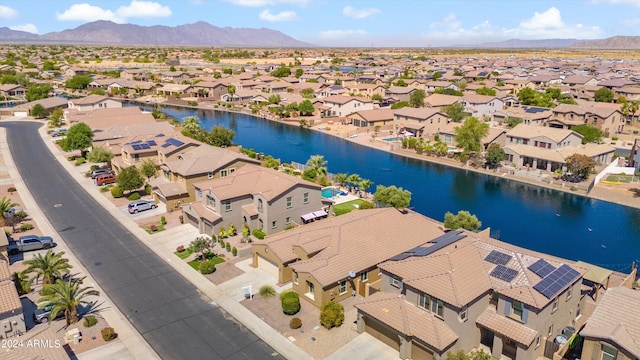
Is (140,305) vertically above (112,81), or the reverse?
(112,81)

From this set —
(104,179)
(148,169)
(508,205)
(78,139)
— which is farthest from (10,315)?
(508,205)

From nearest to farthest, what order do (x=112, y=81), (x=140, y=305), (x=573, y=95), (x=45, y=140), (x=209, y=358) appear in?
(x=209, y=358)
(x=140, y=305)
(x=45, y=140)
(x=573, y=95)
(x=112, y=81)

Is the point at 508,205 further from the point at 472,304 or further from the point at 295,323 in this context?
the point at 295,323

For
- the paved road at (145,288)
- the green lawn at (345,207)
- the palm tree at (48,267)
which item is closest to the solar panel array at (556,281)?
the paved road at (145,288)

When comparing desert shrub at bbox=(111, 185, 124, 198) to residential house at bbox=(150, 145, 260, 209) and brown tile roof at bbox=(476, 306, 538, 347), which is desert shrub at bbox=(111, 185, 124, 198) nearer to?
residential house at bbox=(150, 145, 260, 209)

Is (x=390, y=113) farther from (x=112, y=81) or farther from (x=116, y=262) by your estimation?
(x=112, y=81)

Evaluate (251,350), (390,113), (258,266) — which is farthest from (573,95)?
(251,350)

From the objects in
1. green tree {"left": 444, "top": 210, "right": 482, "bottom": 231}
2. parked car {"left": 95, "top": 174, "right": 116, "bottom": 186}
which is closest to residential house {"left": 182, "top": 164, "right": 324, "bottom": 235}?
green tree {"left": 444, "top": 210, "right": 482, "bottom": 231}

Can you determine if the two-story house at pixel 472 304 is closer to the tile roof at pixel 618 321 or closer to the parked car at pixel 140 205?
the tile roof at pixel 618 321
